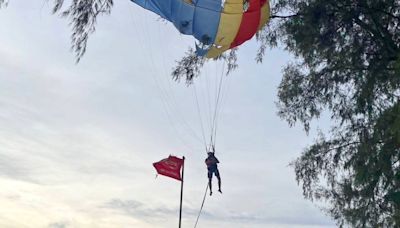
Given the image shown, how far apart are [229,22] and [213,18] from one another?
328 mm

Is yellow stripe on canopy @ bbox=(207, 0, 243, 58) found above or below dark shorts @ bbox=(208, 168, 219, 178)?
above

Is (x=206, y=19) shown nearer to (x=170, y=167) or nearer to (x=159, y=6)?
(x=159, y=6)

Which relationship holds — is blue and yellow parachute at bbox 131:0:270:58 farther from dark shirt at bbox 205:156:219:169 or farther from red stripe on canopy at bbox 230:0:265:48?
dark shirt at bbox 205:156:219:169

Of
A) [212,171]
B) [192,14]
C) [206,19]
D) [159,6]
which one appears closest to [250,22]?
[206,19]

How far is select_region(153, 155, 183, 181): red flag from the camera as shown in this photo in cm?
1383

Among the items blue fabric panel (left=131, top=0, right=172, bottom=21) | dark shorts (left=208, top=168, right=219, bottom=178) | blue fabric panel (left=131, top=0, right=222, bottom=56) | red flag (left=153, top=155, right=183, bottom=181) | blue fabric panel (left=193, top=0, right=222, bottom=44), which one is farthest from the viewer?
dark shorts (left=208, top=168, right=219, bottom=178)

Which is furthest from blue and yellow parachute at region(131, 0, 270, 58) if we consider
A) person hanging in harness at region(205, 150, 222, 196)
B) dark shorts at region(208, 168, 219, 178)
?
dark shorts at region(208, 168, 219, 178)

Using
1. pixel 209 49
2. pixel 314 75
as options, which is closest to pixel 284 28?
pixel 314 75

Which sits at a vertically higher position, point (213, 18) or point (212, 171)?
point (213, 18)

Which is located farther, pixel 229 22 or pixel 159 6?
pixel 229 22

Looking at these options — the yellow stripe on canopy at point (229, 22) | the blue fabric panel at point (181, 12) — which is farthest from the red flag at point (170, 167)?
the blue fabric panel at point (181, 12)

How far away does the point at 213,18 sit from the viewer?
1235cm

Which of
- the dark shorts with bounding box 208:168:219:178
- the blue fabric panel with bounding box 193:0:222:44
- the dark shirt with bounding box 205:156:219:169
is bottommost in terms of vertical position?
the dark shorts with bounding box 208:168:219:178

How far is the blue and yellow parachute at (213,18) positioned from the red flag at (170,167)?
93.7 inches
